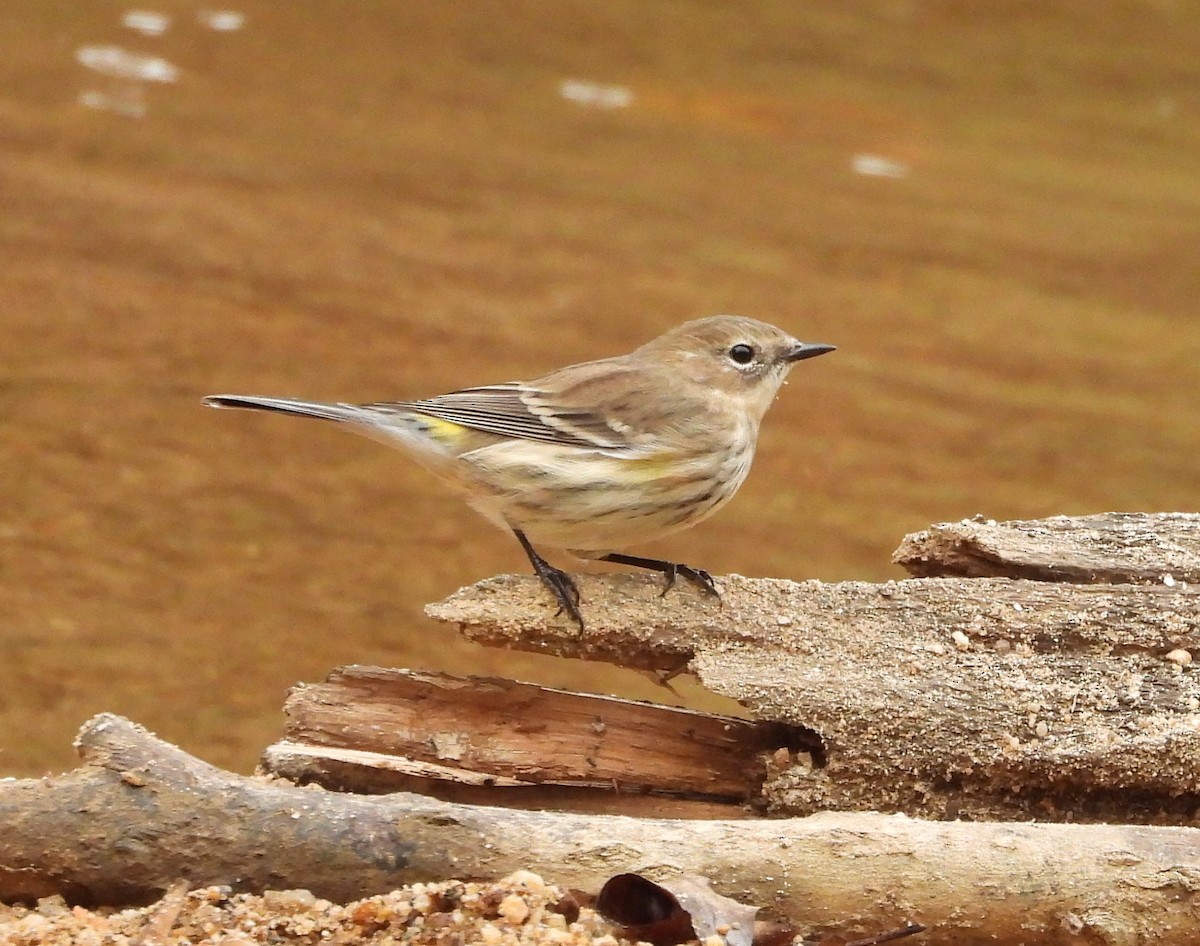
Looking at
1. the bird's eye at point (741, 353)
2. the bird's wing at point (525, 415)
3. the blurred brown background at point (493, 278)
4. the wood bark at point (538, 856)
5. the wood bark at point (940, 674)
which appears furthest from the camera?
the blurred brown background at point (493, 278)

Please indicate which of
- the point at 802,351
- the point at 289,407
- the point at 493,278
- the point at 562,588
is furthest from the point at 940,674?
the point at 493,278

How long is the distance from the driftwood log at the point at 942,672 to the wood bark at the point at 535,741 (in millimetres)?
94

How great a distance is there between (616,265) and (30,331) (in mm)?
2360

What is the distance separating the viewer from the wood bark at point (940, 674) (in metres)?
2.38

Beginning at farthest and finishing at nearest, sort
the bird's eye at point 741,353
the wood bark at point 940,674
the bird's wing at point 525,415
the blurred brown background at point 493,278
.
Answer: the blurred brown background at point 493,278, the bird's eye at point 741,353, the bird's wing at point 525,415, the wood bark at point 940,674

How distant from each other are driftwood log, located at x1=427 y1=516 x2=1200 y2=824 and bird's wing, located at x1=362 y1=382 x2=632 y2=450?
1.28ft

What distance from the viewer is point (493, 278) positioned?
5.93m

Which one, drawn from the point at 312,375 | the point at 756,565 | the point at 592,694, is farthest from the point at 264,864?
the point at 312,375

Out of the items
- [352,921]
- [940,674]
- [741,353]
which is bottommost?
[352,921]

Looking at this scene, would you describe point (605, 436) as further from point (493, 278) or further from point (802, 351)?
point (493, 278)

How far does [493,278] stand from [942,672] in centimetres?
377

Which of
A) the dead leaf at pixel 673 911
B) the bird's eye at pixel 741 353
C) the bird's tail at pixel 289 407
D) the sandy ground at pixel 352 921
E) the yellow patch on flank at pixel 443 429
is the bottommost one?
the sandy ground at pixel 352 921

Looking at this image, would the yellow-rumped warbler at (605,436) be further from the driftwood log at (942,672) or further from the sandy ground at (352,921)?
the sandy ground at (352,921)

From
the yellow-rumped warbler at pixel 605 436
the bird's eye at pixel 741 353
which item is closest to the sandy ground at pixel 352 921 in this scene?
the yellow-rumped warbler at pixel 605 436
